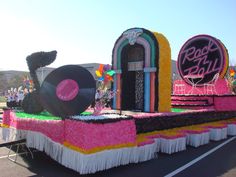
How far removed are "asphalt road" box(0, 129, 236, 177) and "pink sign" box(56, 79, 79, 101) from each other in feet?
5.75

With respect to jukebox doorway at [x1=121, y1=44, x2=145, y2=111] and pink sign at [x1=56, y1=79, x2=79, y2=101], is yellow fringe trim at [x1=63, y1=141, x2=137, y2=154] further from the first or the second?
jukebox doorway at [x1=121, y1=44, x2=145, y2=111]

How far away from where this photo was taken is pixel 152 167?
689 cm

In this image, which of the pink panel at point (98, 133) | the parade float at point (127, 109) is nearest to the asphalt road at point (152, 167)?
the parade float at point (127, 109)

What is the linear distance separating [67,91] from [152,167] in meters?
3.20

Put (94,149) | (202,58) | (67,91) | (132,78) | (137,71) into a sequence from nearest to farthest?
(94,149) < (67,91) < (137,71) < (132,78) < (202,58)

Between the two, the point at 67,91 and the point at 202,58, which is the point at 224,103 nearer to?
the point at 202,58

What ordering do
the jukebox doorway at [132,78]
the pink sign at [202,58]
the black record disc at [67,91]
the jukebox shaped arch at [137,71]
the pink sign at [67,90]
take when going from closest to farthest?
1. the black record disc at [67,91]
2. the pink sign at [67,90]
3. the jukebox shaped arch at [137,71]
4. the jukebox doorway at [132,78]
5. the pink sign at [202,58]

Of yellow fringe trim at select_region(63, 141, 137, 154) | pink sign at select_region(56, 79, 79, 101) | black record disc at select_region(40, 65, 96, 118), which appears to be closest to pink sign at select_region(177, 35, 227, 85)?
black record disc at select_region(40, 65, 96, 118)

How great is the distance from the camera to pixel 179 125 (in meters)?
10.1

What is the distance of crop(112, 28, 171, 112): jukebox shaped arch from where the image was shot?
38.5ft

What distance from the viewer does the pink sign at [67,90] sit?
804cm

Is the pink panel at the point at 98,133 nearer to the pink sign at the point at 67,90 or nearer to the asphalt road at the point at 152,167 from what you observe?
the asphalt road at the point at 152,167

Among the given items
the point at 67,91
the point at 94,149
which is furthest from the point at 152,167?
the point at 67,91

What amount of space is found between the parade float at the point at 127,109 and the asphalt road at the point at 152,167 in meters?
0.23
